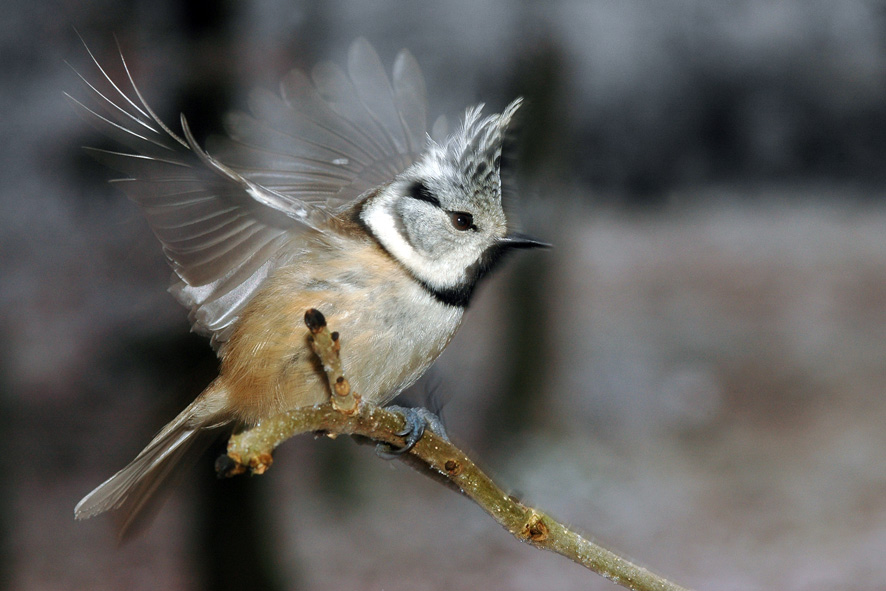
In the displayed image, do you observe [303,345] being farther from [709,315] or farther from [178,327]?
[709,315]

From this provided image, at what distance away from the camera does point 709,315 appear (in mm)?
7602

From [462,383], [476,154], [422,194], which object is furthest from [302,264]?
[462,383]

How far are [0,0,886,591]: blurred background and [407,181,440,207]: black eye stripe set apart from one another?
661 millimetres

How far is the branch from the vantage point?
1.37 m

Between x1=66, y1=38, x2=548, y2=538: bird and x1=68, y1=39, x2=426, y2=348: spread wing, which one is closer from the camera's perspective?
x1=68, y1=39, x2=426, y2=348: spread wing

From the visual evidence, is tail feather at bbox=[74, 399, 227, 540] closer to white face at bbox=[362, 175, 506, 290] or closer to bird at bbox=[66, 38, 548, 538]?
bird at bbox=[66, 38, 548, 538]

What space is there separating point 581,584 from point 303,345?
10.1 feet

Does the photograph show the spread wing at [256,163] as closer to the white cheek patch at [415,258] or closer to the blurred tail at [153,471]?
the white cheek patch at [415,258]

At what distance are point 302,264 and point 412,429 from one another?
631 millimetres

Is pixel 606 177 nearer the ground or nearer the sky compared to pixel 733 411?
nearer the sky

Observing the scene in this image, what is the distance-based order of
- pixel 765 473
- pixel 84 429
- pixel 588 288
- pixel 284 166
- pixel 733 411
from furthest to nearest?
1. pixel 588 288
2. pixel 733 411
3. pixel 765 473
4. pixel 84 429
5. pixel 284 166

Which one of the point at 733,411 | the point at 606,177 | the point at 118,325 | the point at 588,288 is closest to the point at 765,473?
the point at 733,411

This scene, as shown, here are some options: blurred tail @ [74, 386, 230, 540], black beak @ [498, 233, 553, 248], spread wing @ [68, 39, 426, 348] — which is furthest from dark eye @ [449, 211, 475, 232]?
blurred tail @ [74, 386, 230, 540]

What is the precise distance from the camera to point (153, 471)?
2469 mm
